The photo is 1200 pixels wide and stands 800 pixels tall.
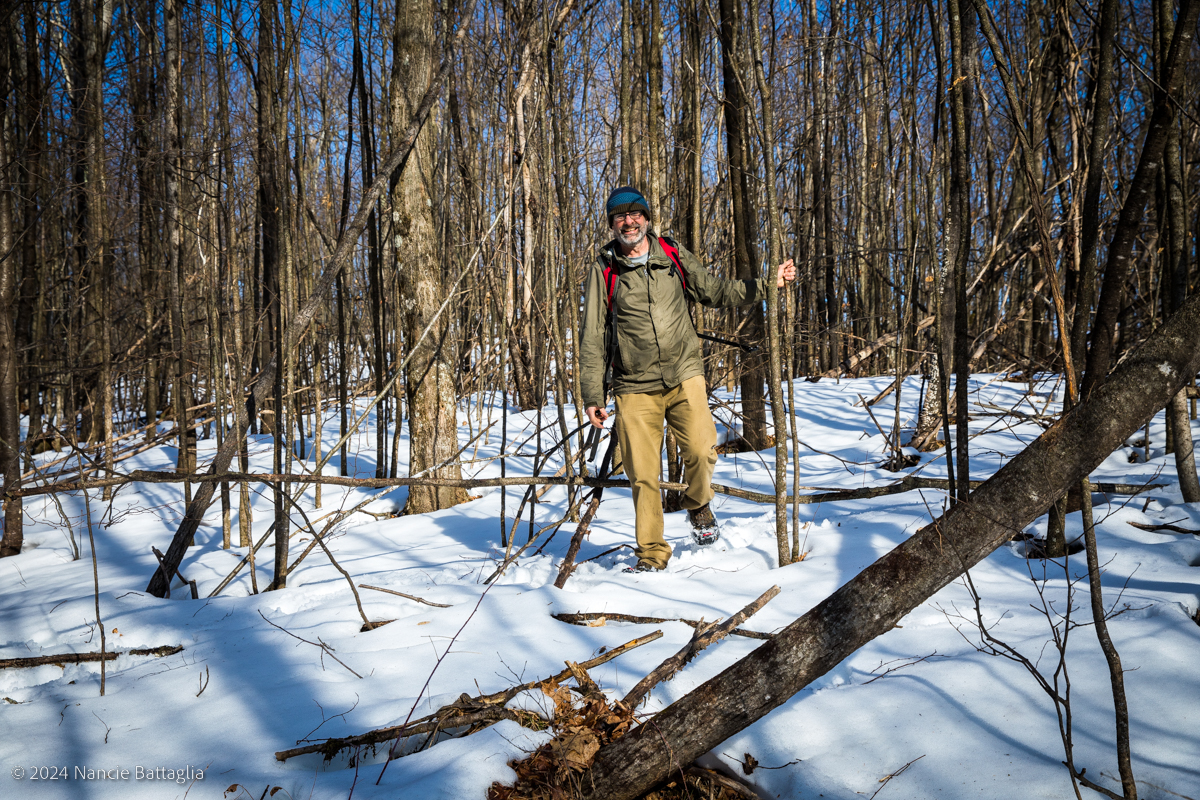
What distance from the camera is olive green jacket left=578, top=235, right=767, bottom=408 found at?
3385mm

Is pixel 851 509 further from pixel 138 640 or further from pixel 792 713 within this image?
pixel 138 640

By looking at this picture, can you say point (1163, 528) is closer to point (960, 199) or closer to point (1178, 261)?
point (1178, 261)

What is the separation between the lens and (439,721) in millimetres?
1873

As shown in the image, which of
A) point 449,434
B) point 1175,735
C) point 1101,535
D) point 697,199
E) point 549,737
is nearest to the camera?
point 1175,735

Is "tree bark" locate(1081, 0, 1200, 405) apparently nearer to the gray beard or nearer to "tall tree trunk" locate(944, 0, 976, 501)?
"tall tree trunk" locate(944, 0, 976, 501)

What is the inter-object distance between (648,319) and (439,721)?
2.15 meters

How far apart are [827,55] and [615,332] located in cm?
601

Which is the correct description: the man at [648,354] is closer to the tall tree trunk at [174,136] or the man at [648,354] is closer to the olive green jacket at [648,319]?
the olive green jacket at [648,319]

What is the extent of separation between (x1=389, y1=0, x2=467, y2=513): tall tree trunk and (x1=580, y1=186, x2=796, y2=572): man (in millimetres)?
1582

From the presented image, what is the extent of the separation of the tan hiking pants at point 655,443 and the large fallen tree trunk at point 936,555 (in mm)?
1917

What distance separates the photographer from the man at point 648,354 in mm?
3383

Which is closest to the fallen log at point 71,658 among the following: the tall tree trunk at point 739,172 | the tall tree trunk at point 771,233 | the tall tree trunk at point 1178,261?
the tall tree trunk at point 771,233

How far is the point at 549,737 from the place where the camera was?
6.05ft

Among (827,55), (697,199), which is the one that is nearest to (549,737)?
(697,199)
